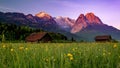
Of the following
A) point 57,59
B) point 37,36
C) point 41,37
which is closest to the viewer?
→ point 57,59

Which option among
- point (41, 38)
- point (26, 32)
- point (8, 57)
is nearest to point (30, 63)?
point (8, 57)

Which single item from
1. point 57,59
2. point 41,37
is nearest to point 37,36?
point 41,37

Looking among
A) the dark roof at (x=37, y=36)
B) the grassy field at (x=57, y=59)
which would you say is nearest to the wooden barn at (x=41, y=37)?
the dark roof at (x=37, y=36)

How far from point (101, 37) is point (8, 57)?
141m

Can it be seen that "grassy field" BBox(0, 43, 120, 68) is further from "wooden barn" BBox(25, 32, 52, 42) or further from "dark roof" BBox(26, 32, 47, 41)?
"dark roof" BBox(26, 32, 47, 41)

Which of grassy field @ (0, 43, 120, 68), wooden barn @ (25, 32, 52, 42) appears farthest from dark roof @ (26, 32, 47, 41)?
grassy field @ (0, 43, 120, 68)

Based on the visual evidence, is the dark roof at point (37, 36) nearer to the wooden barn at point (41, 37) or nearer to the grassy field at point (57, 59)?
the wooden barn at point (41, 37)

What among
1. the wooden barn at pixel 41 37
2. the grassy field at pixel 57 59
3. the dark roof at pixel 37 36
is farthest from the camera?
the dark roof at pixel 37 36

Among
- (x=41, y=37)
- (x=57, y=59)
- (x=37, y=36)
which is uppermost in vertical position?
(x=37, y=36)

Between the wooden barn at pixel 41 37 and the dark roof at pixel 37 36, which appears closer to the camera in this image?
the wooden barn at pixel 41 37

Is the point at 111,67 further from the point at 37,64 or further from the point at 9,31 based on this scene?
the point at 9,31

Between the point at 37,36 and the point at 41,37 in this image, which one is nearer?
the point at 41,37

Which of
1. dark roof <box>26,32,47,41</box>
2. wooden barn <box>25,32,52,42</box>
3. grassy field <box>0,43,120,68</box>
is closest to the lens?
grassy field <box>0,43,120,68</box>

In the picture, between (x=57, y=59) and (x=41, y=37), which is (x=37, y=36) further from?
(x=57, y=59)
